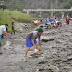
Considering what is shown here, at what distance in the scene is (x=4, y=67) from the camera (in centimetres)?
→ 612

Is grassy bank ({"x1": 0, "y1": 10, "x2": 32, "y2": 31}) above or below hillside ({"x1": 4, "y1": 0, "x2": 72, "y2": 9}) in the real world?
below

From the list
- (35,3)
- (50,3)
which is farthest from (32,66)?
(35,3)

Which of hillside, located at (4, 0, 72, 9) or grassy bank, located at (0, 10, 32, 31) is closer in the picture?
grassy bank, located at (0, 10, 32, 31)

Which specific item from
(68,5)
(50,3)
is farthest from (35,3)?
(68,5)

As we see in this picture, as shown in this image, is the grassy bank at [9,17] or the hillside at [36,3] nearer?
the grassy bank at [9,17]

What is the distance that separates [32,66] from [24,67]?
1.11ft

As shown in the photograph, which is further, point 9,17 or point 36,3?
point 36,3

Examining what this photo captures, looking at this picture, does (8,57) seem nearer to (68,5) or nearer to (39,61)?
(39,61)

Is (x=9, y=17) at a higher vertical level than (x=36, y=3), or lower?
lower

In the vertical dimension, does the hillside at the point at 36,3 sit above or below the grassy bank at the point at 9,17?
above

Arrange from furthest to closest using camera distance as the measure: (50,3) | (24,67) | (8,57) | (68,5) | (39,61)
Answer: (50,3) → (68,5) → (8,57) → (39,61) → (24,67)

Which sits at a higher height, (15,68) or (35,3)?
(35,3)

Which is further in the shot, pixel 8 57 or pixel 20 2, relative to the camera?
pixel 20 2

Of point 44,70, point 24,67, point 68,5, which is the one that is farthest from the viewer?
point 68,5
